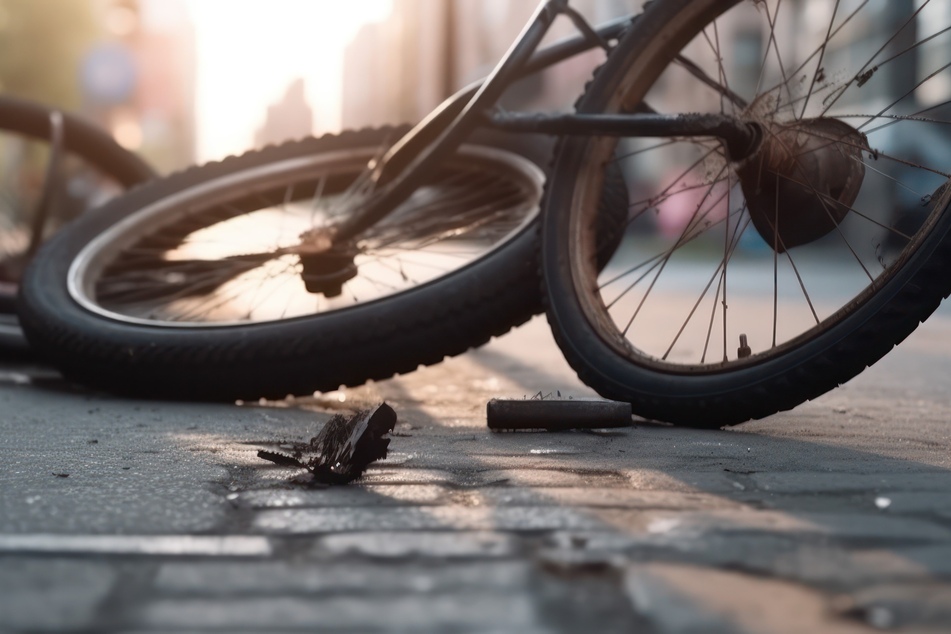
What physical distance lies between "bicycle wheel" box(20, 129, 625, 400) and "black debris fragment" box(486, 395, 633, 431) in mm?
457

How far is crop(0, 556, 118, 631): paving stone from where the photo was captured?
130 centimetres

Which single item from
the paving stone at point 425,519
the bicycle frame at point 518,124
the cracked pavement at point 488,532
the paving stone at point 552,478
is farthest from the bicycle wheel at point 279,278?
the paving stone at point 425,519

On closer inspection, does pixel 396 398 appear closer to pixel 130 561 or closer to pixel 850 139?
pixel 850 139

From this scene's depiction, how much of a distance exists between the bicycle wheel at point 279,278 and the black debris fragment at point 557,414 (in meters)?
0.46

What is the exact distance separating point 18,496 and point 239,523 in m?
0.46

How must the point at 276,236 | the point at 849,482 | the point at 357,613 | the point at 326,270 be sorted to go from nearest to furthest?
the point at 357,613 → the point at 849,482 → the point at 326,270 → the point at 276,236

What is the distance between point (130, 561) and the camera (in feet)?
4.94

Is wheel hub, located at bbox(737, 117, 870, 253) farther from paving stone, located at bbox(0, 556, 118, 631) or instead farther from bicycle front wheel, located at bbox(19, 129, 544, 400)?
paving stone, located at bbox(0, 556, 118, 631)

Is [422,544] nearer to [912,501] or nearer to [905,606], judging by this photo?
[905,606]

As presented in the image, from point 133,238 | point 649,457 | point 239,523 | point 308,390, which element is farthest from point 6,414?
point 649,457

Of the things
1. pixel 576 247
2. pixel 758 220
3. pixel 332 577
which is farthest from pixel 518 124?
pixel 332 577

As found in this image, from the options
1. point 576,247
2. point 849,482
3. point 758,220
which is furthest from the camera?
point 576,247

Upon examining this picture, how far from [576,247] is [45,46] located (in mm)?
29479

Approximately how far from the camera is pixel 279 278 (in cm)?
363
